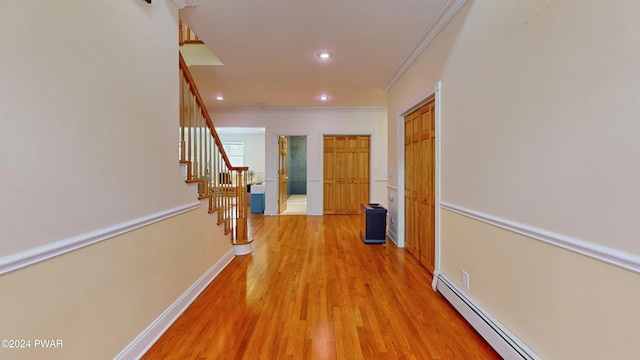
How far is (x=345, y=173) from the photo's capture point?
264 inches

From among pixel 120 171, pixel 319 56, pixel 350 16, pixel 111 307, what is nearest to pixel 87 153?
pixel 120 171

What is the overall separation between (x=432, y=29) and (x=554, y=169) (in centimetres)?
195

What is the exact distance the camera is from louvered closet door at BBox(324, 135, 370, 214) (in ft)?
21.7

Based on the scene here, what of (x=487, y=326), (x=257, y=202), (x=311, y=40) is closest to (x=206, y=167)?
(x=311, y=40)

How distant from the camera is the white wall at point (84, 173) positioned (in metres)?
1.06

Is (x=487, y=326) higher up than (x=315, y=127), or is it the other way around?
(x=315, y=127)

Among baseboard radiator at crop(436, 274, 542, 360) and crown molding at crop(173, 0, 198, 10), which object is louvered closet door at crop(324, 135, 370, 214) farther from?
crown molding at crop(173, 0, 198, 10)

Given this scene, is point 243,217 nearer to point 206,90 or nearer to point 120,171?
point 120,171

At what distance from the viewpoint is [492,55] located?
1.81m

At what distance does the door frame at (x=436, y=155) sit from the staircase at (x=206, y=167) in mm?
2224

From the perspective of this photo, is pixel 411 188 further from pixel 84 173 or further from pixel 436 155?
pixel 84 173

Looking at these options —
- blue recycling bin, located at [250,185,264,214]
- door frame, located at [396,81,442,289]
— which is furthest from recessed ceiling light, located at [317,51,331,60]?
blue recycling bin, located at [250,185,264,214]

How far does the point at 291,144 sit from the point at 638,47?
393 inches

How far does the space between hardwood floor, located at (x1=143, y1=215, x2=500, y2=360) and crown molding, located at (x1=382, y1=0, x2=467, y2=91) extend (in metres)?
2.50
